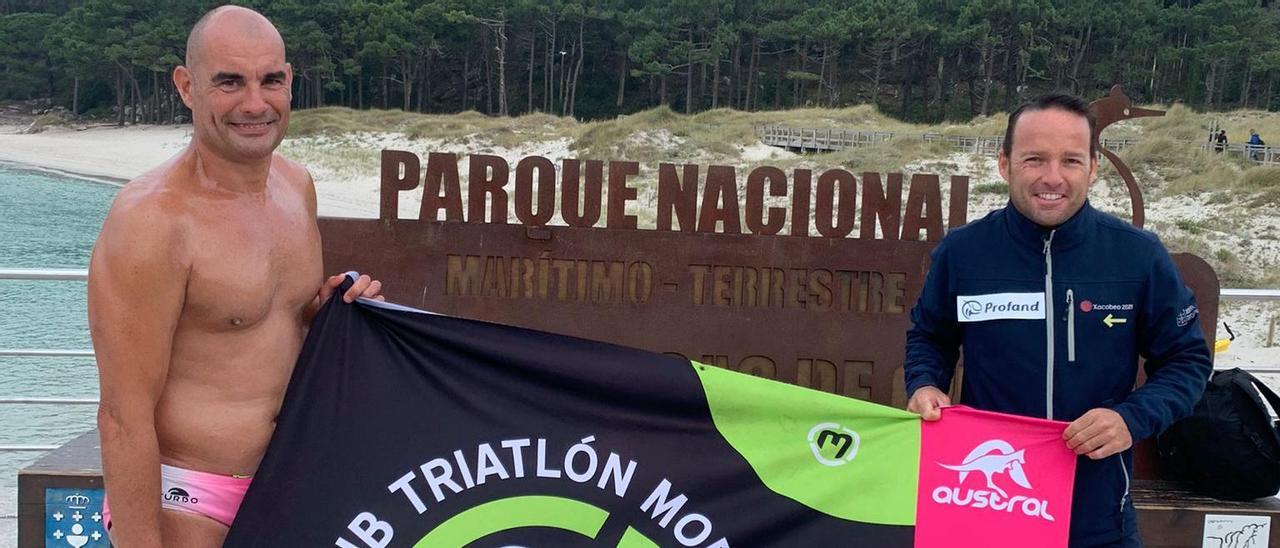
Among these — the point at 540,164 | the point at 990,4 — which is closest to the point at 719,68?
the point at 990,4

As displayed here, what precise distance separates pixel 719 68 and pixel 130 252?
6898 centimetres

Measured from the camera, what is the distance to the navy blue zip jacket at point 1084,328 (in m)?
2.62

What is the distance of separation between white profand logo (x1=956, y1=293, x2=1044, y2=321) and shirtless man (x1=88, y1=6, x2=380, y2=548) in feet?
5.21

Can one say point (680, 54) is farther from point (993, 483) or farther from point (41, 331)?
point (993, 483)

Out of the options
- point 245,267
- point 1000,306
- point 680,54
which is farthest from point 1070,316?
point 680,54

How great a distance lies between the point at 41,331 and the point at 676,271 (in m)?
11.6

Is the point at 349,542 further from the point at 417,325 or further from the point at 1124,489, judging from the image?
the point at 1124,489

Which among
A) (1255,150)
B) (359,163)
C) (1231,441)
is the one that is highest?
(1255,150)

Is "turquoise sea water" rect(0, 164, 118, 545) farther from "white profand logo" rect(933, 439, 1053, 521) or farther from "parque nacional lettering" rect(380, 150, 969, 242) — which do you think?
"white profand logo" rect(933, 439, 1053, 521)

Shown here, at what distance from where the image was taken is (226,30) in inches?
101

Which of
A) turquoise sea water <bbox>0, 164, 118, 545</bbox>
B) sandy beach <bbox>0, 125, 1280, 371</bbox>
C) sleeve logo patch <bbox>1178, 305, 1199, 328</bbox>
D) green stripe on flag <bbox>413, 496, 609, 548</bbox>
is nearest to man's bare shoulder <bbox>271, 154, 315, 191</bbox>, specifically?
green stripe on flag <bbox>413, 496, 609, 548</bbox>

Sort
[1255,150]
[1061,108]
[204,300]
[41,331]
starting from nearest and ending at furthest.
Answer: [204,300] → [1061,108] → [41,331] → [1255,150]

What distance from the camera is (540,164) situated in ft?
16.7

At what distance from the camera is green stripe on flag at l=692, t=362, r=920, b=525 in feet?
9.76
